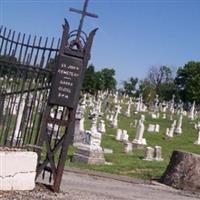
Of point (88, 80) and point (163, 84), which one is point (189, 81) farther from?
point (88, 80)

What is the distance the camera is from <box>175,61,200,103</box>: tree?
102m

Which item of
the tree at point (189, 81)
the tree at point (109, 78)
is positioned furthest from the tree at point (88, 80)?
the tree at point (109, 78)

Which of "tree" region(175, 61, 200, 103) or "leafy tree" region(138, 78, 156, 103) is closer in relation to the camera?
"leafy tree" region(138, 78, 156, 103)

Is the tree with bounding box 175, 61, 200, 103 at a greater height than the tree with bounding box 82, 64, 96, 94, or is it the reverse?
the tree with bounding box 175, 61, 200, 103

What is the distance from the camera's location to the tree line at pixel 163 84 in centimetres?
10323

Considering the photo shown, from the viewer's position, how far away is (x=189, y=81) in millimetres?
107000

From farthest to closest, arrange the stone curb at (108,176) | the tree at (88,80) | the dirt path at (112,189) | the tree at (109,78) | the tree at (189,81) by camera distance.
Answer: the tree at (109,78), the tree at (189,81), the tree at (88,80), the stone curb at (108,176), the dirt path at (112,189)

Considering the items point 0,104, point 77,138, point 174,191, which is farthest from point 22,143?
point 77,138

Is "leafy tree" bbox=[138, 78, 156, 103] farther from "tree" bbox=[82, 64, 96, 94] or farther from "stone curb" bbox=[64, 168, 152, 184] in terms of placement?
"stone curb" bbox=[64, 168, 152, 184]

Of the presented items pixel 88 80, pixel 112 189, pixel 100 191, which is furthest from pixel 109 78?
pixel 100 191

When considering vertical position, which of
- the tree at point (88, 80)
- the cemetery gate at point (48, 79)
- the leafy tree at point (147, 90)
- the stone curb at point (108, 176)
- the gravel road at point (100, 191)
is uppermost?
the leafy tree at point (147, 90)

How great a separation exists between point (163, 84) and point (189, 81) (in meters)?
12.3

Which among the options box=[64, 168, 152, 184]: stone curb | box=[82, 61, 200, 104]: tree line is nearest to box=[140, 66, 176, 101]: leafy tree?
box=[82, 61, 200, 104]: tree line

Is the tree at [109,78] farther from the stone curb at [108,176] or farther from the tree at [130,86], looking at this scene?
the stone curb at [108,176]
